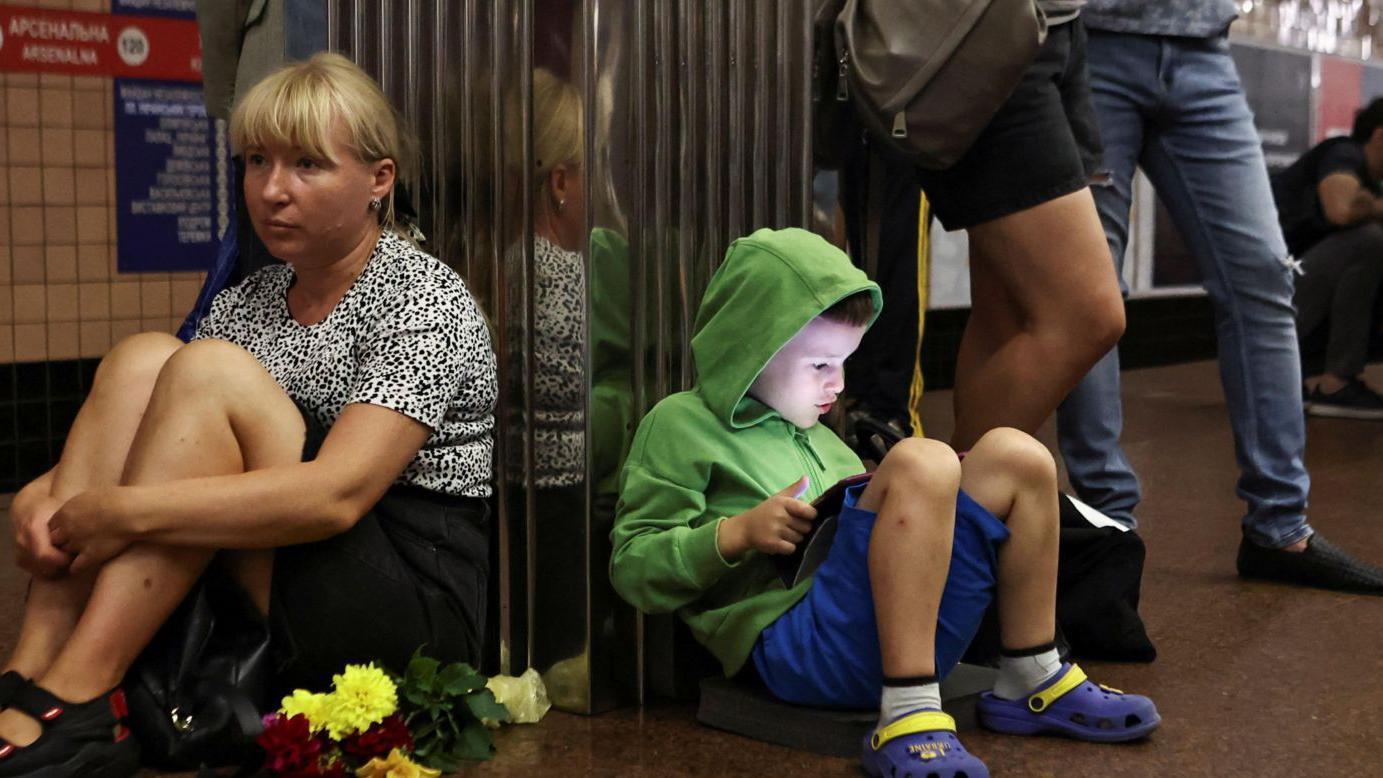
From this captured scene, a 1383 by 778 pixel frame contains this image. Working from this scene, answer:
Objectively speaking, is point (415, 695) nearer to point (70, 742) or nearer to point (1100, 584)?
point (70, 742)

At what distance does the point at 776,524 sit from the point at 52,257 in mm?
2719

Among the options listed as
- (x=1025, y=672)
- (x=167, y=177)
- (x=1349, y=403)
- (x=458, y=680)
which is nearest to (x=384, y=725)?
(x=458, y=680)

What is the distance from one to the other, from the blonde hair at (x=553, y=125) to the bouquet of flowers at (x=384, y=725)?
69 cm

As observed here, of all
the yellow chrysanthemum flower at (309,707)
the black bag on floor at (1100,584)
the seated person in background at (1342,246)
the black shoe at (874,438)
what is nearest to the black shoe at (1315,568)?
the black bag on floor at (1100,584)

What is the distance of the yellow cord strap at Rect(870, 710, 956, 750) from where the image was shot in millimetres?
1913

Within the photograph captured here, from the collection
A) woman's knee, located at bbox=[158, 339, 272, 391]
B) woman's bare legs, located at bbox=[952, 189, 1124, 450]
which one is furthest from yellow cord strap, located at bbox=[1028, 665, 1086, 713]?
woman's knee, located at bbox=[158, 339, 272, 391]

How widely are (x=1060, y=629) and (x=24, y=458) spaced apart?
2.72 m

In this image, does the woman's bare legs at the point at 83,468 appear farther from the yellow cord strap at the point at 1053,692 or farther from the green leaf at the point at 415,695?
the yellow cord strap at the point at 1053,692

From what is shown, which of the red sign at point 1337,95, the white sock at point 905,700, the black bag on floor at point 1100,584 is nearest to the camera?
the white sock at point 905,700

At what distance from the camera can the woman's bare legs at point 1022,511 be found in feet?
6.68

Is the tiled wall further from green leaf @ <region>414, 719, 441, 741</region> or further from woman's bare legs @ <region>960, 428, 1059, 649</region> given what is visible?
woman's bare legs @ <region>960, 428, 1059, 649</region>

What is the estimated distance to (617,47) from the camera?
7.15 feet

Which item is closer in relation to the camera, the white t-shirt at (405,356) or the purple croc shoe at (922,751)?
the purple croc shoe at (922,751)

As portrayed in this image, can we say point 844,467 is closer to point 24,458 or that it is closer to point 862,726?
point 862,726
